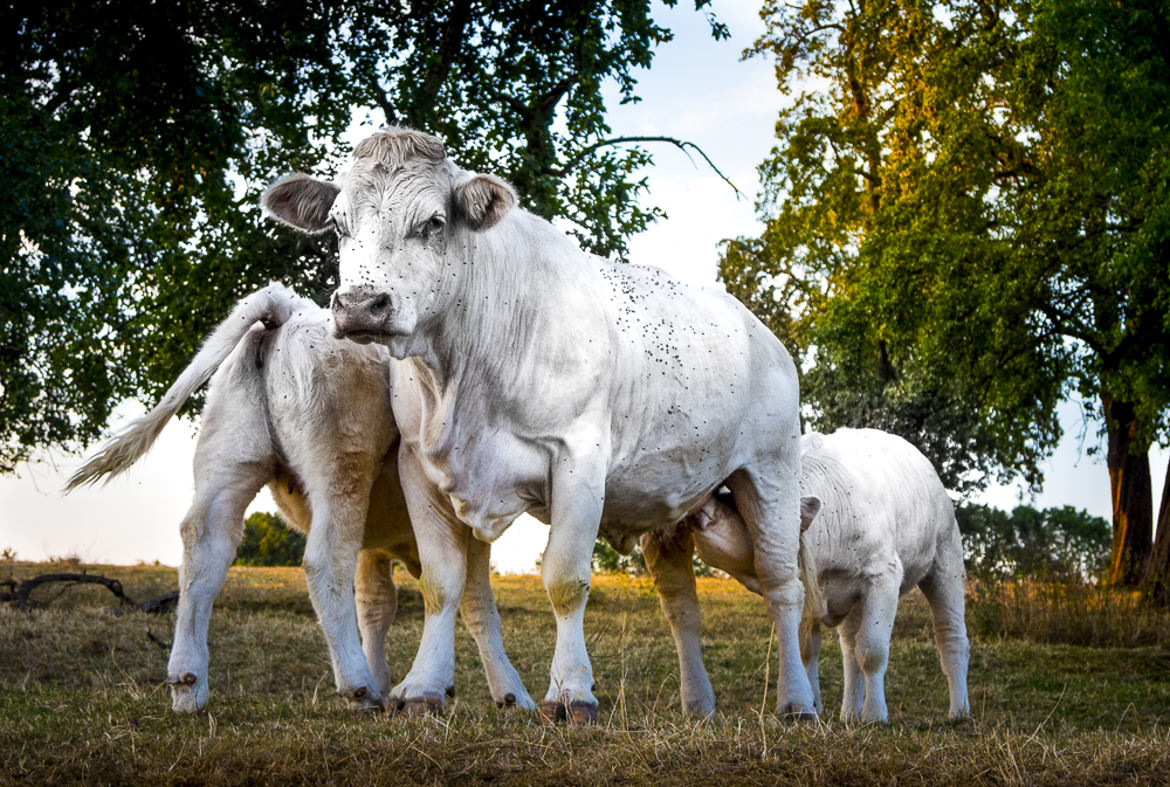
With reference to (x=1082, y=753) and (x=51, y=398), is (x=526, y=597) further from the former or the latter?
(x=1082, y=753)

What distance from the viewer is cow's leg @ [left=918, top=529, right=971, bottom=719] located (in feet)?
36.6

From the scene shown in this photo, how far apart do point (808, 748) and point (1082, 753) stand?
1.27 meters

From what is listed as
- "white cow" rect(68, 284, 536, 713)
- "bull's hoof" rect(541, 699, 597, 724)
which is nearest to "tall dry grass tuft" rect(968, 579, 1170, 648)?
"white cow" rect(68, 284, 536, 713)

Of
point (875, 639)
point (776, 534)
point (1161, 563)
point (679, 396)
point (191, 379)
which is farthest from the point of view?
point (1161, 563)

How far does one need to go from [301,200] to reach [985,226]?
764 inches

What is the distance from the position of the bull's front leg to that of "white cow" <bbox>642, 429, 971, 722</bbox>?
2.04 meters

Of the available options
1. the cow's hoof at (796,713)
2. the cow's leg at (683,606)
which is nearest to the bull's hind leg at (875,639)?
the cow's leg at (683,606)

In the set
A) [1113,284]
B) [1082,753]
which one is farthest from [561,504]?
[1113,284]

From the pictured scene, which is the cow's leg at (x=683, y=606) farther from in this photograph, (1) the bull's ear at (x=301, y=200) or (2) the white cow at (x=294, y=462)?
(1) the bull's ear at (x=301, y=200)

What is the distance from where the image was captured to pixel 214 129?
13219 millimetres

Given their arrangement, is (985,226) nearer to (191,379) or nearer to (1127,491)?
(1127,491)

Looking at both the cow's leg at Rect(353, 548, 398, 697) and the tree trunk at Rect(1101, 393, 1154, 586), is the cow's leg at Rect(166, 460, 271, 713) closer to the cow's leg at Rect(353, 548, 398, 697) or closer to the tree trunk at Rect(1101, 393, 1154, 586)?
the cow's leg at Rect(353, 548, 398, 697)

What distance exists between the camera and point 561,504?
6.43 m

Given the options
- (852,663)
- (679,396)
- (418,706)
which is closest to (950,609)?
(852,663)
